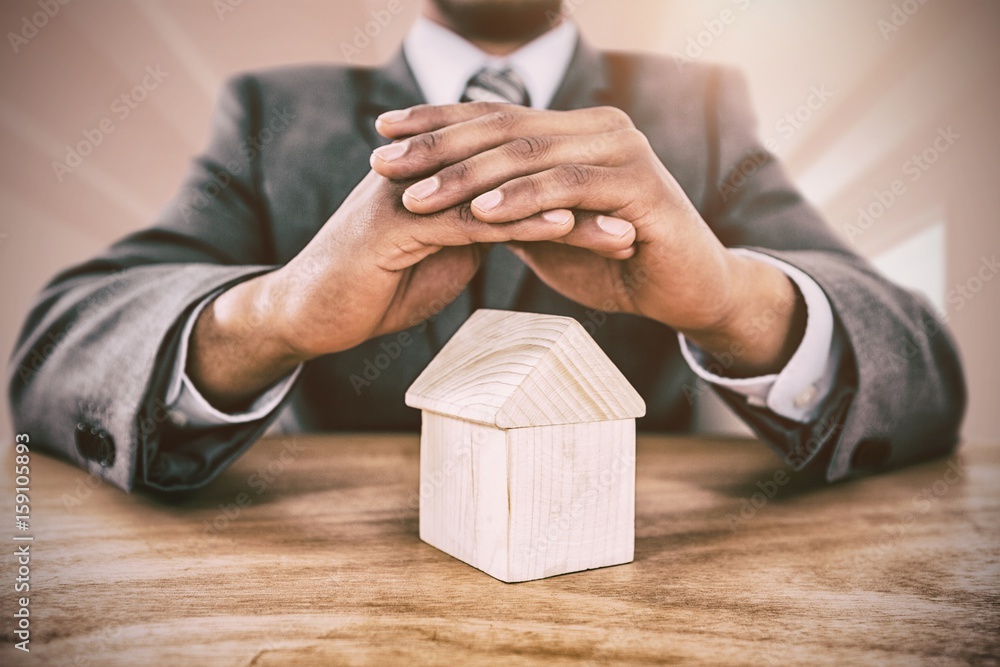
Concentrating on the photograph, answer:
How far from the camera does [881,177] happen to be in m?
1.81

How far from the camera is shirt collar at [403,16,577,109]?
4.86 feet

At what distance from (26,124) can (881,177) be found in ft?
6.69

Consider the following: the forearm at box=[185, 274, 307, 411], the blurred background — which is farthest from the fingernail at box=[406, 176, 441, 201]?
the blurred background

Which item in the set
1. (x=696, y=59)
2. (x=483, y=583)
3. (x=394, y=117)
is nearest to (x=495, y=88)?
(x=696, y=59)

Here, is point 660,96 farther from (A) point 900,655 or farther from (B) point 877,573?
(A) point 900,655

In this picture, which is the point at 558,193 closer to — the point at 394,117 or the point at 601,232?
the point at 601,232

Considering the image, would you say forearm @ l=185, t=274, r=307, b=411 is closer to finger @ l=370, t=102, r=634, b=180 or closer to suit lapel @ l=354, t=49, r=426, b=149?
finger @ l=370, t=102, r=634, b=180

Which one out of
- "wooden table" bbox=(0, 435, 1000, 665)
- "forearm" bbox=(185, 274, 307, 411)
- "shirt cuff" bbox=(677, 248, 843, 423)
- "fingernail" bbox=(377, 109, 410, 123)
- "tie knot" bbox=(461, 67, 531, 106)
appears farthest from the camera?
"tie knot" bbox=(461, 67, 531, 106)

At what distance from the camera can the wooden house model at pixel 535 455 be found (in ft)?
2.25

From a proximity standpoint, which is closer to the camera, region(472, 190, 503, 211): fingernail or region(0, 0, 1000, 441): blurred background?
region(472, 190, 503, 211): fingernail

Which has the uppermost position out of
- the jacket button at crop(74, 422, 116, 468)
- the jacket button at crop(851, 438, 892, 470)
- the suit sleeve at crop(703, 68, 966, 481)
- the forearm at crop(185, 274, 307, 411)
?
the forearm at crop(185, 274, 307, 411)

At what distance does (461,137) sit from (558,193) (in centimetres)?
13

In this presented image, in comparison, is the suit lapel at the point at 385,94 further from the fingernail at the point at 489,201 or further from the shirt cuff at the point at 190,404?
the fingernail at the point at 489,201

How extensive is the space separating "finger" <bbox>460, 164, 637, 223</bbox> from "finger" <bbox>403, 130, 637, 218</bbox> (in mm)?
17
